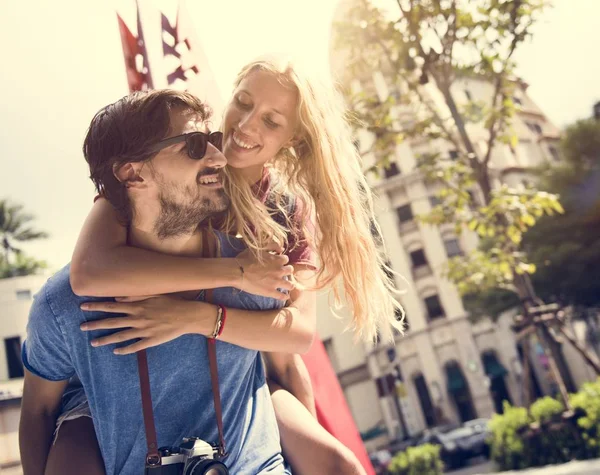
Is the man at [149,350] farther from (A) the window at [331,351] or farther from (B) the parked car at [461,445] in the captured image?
(A) the window at [331,351]

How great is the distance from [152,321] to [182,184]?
362mm

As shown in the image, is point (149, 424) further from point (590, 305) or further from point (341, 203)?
point (590, 305)

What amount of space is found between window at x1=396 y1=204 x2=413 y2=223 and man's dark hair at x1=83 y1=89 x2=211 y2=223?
24.2 m

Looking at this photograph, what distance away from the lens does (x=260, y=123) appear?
200 centimetres

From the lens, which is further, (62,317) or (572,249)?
(572,249)

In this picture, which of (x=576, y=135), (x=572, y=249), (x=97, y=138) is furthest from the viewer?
(x=576, y=135)

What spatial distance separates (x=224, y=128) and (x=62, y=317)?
0.93 metres

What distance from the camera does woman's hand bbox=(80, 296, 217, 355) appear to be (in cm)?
142

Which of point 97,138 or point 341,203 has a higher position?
point 97,138

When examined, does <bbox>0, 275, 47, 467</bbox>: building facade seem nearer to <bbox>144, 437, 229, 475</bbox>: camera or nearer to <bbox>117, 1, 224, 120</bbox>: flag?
<bbox>117, 1, 224, 120</bbox>: flag

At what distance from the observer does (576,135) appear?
2089 cm

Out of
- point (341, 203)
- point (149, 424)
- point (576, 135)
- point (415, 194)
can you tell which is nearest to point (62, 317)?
point (149, 424)

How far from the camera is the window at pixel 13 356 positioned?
4.15 m

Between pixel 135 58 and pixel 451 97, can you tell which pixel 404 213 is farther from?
pixel 135 58
